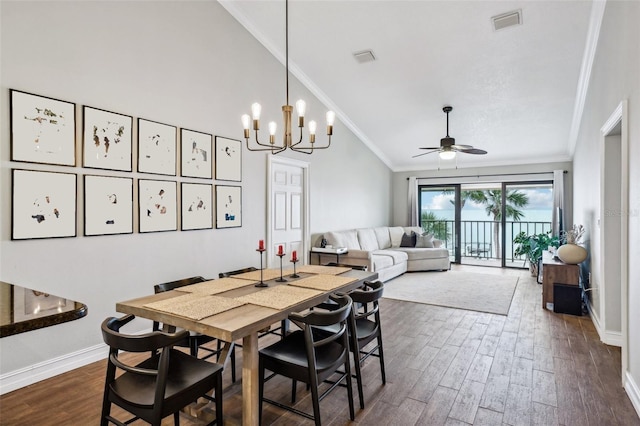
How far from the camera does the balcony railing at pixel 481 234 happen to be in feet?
25.3

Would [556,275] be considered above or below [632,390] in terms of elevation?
above

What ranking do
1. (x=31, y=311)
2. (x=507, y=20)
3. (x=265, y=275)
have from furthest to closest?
(x=507, y=20) < (x=265, y=275) < (x=31, y=311)

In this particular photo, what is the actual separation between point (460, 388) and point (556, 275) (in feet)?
9.03

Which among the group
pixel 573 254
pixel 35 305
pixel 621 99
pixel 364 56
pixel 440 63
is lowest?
pixel 573 254

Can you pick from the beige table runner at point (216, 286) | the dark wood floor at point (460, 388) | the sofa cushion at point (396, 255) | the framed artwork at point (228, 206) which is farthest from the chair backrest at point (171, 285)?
the sofa cushion at point (396, 255)

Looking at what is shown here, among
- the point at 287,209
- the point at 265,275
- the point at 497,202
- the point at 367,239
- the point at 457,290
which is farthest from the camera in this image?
the point at 497,202

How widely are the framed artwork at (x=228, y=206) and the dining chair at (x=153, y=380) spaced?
231 cm

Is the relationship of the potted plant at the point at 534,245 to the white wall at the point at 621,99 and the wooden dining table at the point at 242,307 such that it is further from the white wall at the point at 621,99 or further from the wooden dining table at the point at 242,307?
the wooden dining table at the point at 242,307

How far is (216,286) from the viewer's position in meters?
2.53

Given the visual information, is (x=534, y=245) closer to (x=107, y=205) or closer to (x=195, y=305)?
(x=195, y=305)

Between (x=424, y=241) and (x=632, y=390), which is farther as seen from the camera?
(x=424, y=241)

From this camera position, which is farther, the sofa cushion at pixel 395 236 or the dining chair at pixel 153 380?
the sofa cushion at pixel 395 236

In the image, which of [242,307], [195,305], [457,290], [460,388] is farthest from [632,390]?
[457,290]

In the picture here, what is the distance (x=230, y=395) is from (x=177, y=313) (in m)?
0.95
